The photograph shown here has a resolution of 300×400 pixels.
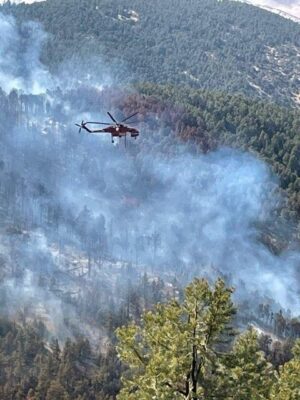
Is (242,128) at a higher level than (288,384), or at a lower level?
lower

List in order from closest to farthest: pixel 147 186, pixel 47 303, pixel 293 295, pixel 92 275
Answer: pixel 47 303
pixel 92 275
pixel 293 295
pixel 147 186

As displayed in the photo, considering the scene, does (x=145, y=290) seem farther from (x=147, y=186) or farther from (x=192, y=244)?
(x=147, y=186)

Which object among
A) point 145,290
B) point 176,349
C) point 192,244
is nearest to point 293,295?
point 192,244

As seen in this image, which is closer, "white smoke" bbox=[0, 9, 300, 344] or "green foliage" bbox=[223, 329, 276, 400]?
"green foliage" bbox=[223, 329, 276, 400]

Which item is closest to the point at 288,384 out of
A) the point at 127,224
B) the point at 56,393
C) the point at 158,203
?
the point at 56,393

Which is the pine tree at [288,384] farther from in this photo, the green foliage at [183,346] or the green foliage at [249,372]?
the green foliage at [183,346]

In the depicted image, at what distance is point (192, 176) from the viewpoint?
16350cm

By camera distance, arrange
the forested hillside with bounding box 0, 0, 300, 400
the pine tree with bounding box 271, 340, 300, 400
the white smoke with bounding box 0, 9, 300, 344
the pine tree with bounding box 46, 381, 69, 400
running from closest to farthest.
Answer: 1. the pine tree with bounding box 271, 340, 300, 400
2. the pine tree with bounding box 46, 381, 69, 400
3. the forested hillside with bounding box 0, 0, 300, 400
4. the white smoke with bounding box 0, 9, 300, 344

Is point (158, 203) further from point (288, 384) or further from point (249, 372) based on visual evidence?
point (249, 372)

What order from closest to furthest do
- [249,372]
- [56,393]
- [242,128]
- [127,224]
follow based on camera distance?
[249,372]
[56,393]
[127,224]
[242,128]

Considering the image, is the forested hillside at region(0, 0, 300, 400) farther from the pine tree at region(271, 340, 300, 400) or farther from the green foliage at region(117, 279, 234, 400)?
the green foliage at region(117, 279, 234, 400)

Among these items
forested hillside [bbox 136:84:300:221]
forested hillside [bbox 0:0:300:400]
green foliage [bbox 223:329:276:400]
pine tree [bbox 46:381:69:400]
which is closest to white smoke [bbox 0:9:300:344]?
forested hillside [bbox 0:0:300:400]

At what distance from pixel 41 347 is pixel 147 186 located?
72778mm

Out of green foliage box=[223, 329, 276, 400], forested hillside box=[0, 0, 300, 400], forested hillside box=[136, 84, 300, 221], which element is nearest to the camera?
green foliage box=[223, 329, 276, 400]
